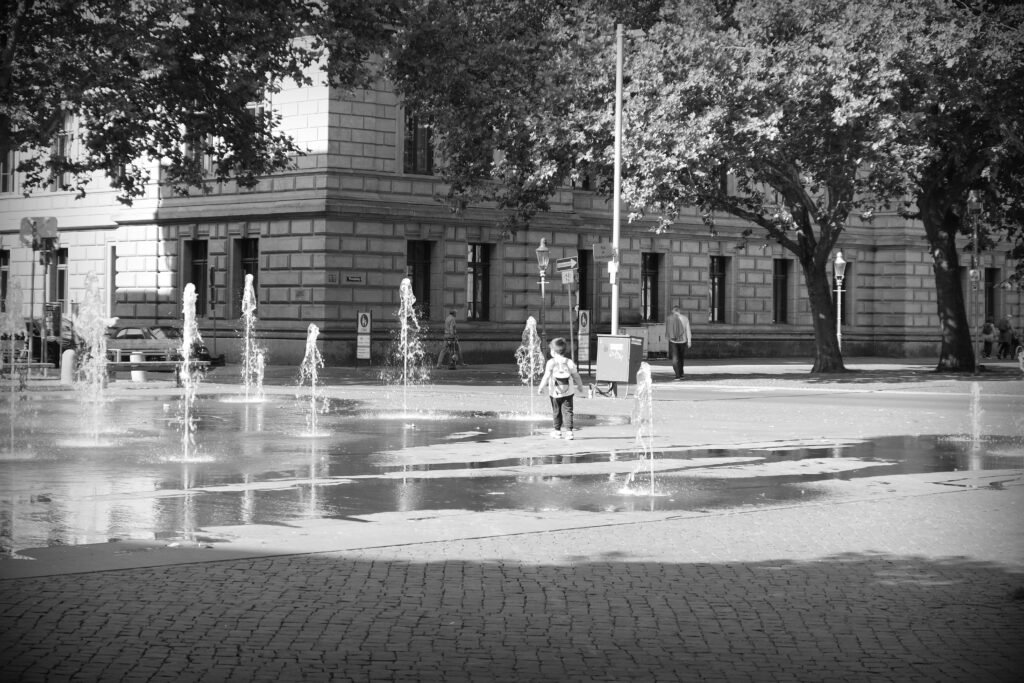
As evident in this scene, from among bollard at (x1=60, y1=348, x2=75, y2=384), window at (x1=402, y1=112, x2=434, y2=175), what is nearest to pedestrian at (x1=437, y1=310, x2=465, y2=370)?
window at (x1=402, y1=112, x2=434, y2=175)

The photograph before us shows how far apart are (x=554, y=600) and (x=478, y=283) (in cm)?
3932

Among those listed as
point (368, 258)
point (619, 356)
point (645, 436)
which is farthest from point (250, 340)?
point (645, 436)

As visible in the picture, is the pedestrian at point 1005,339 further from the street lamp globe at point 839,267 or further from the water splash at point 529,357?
the water splash at point 529,357

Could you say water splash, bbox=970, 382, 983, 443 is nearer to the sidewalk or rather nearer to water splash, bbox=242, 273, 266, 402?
the sidewalk

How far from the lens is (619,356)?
90.1 feet

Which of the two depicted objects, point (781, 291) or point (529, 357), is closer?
point (529, 357)

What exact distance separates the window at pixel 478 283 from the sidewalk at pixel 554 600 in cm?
3474

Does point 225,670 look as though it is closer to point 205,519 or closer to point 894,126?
point 205,519

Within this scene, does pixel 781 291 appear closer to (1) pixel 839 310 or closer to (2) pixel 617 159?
(1) pixel 839 310

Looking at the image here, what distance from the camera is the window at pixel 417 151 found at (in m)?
44.8

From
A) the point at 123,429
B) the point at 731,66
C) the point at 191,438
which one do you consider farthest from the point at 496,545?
the point at 731,66

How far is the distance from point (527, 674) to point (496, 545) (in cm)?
367

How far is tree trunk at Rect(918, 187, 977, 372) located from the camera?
40.8 m

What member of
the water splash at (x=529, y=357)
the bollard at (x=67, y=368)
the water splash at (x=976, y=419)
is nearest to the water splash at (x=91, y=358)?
the bollard at (x=67, y=368)
